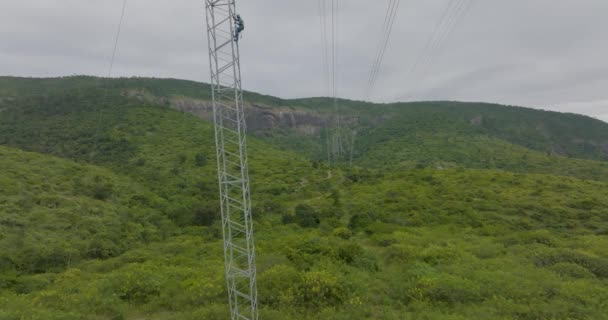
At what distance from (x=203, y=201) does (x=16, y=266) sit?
1914cm

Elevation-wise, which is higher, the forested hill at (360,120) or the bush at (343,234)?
the forested hill at (360,120)

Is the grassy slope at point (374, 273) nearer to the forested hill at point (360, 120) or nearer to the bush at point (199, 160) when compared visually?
the bush at point (199, 160)

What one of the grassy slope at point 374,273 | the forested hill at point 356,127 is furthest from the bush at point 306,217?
the forested hill at point 356,127

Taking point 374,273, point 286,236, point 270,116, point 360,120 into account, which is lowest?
point 286,236

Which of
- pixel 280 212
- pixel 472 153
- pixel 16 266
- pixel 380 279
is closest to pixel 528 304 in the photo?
pixel 380 279

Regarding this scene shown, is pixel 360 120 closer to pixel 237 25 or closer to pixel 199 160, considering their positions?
pixel 199 160

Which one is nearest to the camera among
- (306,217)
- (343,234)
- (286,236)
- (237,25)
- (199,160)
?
(237,25)

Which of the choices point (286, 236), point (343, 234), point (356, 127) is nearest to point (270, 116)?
point (356, 127)

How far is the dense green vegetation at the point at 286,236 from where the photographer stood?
44.2 ft

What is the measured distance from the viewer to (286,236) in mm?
25031

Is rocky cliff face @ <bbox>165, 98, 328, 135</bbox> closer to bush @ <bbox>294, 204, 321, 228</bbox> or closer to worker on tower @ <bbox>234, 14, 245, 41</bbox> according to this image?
bush @ <bbox>294, 204, 321, 228</bbox>

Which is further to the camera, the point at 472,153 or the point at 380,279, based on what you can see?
the point at 472,153

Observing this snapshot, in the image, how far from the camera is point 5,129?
5894cm

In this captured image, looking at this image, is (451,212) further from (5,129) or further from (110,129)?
(5,129)
